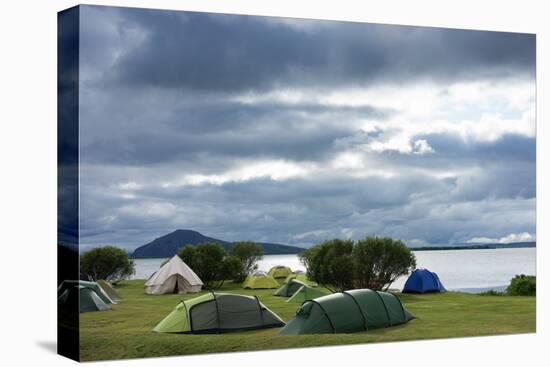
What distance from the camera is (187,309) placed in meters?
18.5

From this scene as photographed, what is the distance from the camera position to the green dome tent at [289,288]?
20.3 meters

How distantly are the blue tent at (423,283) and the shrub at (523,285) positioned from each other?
1.60 meters

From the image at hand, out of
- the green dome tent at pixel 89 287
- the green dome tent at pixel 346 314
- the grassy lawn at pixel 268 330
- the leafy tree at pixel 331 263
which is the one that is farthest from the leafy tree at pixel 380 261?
the green dome tent at pixel 89 287

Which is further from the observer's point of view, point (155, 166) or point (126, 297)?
point (126, 297)

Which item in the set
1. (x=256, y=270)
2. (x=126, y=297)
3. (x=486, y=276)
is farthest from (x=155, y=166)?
(x=486, y=276)

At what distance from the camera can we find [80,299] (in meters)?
16.6

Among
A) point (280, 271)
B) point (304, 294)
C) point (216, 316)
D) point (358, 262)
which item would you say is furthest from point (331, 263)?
point (216, 316)

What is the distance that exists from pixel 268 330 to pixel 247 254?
389 centimetres

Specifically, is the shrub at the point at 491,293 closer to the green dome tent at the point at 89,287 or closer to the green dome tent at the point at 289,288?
the green dome tent at the point at 289,288

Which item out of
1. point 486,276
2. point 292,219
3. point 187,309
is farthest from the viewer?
point 486,276

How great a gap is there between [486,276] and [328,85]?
6.04m

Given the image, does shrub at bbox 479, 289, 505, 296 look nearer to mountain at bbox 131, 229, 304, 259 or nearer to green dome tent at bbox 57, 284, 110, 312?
mountain at bbox 131, 229, 304, 259

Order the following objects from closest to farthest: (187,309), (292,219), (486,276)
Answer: (187,309) → (292,219) → (486,276)

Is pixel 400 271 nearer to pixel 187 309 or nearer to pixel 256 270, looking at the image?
pixel 256 270
